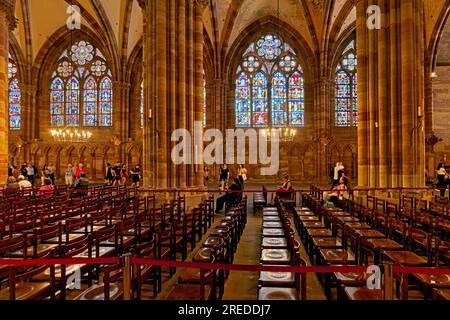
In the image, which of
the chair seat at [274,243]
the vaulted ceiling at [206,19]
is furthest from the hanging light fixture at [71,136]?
the chair seat at [274,243]

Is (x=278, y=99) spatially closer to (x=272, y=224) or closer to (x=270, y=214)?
(x=270, y=214)

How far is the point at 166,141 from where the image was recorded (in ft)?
45.7

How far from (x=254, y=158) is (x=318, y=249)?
2293 centimetres

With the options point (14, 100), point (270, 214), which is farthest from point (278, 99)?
point (14, 100)

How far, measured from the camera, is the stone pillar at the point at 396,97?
12539 mm

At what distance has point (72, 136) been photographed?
2941cm

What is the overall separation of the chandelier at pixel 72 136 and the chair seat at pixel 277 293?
26345 millimetres

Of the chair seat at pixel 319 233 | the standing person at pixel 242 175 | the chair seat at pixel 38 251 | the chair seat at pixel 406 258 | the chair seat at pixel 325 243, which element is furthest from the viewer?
the standing person at pixel 242 175

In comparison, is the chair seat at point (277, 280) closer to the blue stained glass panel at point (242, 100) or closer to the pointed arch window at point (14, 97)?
the blue stained glass panel at point (242, 100)

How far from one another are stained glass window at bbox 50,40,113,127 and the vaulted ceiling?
2.28 m

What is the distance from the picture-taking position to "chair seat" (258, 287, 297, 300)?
4125 millimetres

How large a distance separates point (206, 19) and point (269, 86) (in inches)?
298

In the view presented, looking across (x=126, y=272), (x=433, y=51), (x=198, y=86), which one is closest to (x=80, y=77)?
(x=198, y=86)

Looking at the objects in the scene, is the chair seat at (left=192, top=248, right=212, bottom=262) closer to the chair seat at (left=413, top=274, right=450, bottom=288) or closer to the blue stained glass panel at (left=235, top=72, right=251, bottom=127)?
the chair seat at (left=413, top=274, right=450, bottom=288)
